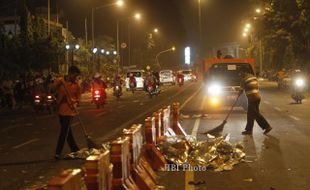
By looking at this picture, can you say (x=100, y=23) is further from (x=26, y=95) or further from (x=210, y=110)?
(x=210, y=110)

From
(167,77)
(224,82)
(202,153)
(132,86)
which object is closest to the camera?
(202,153)

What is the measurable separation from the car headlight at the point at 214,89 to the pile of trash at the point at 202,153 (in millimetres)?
13437

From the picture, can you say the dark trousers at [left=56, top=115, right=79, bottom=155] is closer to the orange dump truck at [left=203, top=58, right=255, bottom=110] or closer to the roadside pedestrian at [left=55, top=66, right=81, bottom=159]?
the roadside pedestrian at [left=55, top=66, right=81, bottom=159]

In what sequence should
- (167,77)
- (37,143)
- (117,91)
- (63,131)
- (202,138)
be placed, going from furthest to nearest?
1. (167,77)
2. (117,91)
3. (37,143)
4. (202,138)
5. (63,131)

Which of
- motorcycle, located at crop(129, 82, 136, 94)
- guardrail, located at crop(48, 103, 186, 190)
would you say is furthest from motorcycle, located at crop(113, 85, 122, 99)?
guardrail, located at crop(48, 103, 186, 190)

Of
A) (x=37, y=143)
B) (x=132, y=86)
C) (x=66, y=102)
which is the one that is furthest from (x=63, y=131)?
(x=132, y=86)

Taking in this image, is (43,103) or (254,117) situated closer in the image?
(254,117)

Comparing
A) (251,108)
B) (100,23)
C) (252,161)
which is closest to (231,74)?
(251,108)

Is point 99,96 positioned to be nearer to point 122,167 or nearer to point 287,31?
point 122,167

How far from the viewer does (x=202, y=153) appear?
11.1m

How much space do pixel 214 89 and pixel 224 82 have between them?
1.93 ft

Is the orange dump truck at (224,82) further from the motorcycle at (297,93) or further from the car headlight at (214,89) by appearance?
the motorcycle at (297,93)

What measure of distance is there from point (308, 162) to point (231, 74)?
15419 mm

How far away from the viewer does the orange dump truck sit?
24906 mm
